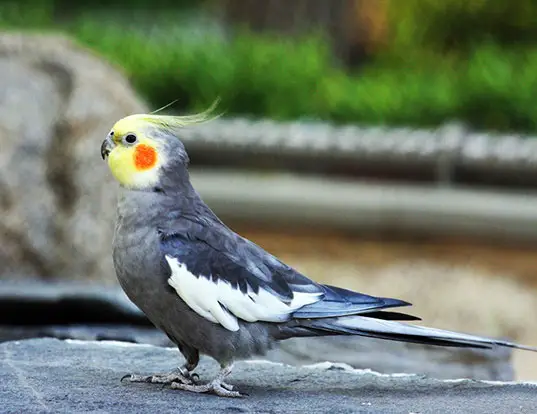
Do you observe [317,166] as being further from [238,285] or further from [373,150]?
[238,285]

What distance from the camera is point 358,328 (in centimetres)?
207

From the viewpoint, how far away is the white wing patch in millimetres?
1994

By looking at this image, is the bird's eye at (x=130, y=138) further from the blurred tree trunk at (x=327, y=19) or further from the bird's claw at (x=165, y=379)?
the blurred tree trunk at (x=327, y=19)

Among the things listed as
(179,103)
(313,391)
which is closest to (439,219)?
(179,103)

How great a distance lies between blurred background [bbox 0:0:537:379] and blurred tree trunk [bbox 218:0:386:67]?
29 cm

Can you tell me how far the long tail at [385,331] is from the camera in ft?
6.72

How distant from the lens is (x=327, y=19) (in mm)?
7168

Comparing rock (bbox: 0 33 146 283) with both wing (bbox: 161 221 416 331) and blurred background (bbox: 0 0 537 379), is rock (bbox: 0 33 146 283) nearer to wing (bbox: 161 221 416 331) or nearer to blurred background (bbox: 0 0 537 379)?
blurred background (bbox: 0 0 537 379)

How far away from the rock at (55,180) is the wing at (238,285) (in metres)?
1.58

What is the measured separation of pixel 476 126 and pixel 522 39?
5.42 feet

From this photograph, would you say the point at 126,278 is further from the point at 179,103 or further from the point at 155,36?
the point at 155,36

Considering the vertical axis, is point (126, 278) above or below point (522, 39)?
below

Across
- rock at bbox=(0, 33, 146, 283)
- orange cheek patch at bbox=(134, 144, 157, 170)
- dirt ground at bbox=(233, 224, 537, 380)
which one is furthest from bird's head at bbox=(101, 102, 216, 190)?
dirt ground at bbox=(233, 224, 537, 380)

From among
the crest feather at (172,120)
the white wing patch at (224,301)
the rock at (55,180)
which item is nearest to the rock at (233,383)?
the white wing patch at (224,301)
